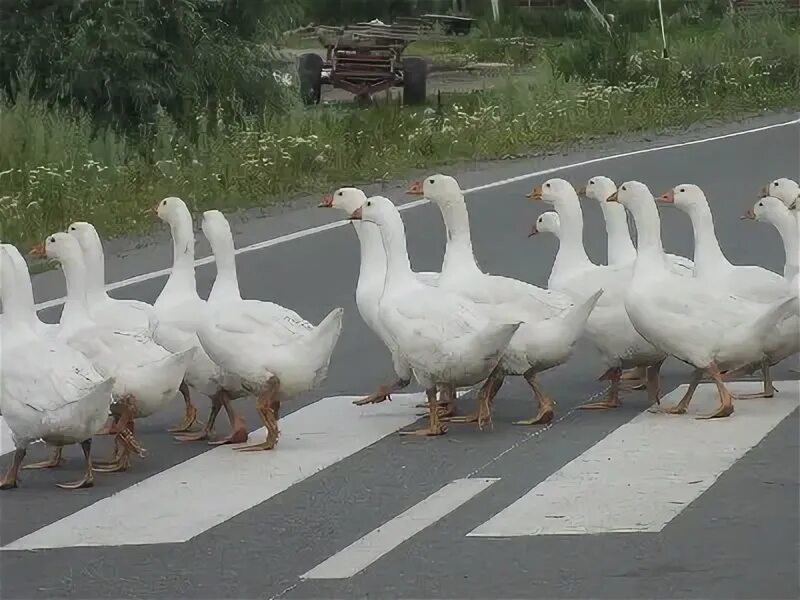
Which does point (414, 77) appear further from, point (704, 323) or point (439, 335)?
point (439, 335)

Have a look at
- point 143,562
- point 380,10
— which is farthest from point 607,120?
point 143,562

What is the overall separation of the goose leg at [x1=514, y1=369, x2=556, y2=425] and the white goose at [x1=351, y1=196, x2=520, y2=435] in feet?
1.00

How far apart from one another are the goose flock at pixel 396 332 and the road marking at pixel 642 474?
7.9 inches

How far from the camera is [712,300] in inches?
367

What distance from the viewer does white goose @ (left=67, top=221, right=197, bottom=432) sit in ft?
30.6

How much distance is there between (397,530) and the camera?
7512 millimetres

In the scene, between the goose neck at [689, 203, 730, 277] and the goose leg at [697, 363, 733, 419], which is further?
the goose neck at [689, 203, 730, 277]

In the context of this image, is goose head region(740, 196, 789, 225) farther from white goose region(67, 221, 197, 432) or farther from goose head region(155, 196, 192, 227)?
white goose region(67, 221, 197, 432)

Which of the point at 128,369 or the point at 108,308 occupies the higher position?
the point at 108,308

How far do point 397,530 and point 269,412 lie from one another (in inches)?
64.9

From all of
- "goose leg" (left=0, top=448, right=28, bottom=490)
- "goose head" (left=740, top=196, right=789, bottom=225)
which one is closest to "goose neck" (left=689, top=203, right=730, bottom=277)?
"goose head" (left=740, top=196, right=789, bottom=225)

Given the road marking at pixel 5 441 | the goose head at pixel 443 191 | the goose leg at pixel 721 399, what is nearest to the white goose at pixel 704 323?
the goose leg at pixel 721 399

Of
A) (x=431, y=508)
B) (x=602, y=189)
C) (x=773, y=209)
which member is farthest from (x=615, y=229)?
(x=431, y=508)

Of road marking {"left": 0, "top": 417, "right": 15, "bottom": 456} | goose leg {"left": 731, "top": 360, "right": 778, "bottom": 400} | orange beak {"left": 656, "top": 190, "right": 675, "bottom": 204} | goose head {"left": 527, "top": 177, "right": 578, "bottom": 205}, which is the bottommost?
goose leg {"left": 731, "top": 360, "right": 778, "bottom": 400}
